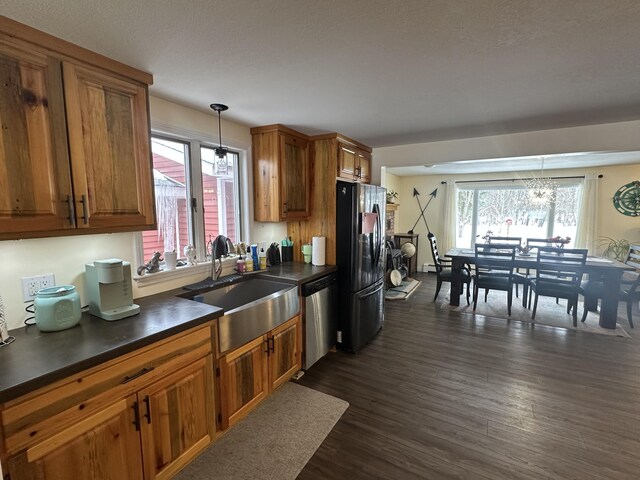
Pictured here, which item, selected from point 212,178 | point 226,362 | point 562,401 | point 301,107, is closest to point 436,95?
point 301,107

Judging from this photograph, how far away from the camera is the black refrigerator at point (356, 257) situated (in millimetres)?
2887

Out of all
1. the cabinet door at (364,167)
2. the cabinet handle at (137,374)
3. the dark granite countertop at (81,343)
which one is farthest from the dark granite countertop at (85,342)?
the cabinet door at (364,167)

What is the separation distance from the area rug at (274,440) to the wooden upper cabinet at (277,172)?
1591 mm

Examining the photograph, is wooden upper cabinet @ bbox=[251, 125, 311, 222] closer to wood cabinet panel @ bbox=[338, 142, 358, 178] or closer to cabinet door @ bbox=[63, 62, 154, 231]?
wood cabinet panel @ bbox=[338, 142, 358, 178]

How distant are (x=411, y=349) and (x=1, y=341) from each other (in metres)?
3.08

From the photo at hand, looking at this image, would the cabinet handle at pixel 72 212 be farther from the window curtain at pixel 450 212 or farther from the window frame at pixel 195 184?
the window curtain at pixel 450 212

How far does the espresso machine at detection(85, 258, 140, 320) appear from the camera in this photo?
5.17 ft

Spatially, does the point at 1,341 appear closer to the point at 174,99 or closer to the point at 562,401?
the point at 174,99

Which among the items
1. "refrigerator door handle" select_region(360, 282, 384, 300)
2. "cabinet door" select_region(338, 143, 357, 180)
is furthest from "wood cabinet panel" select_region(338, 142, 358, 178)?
"refrigerator door handle" select_region(360, 282, 384, 300)

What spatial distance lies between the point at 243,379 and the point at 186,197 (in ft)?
4.89

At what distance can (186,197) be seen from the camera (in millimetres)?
2447

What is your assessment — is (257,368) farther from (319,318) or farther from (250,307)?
(319,318)

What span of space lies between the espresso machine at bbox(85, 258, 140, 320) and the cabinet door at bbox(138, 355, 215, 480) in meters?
0.46

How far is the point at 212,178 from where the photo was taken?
268cm
